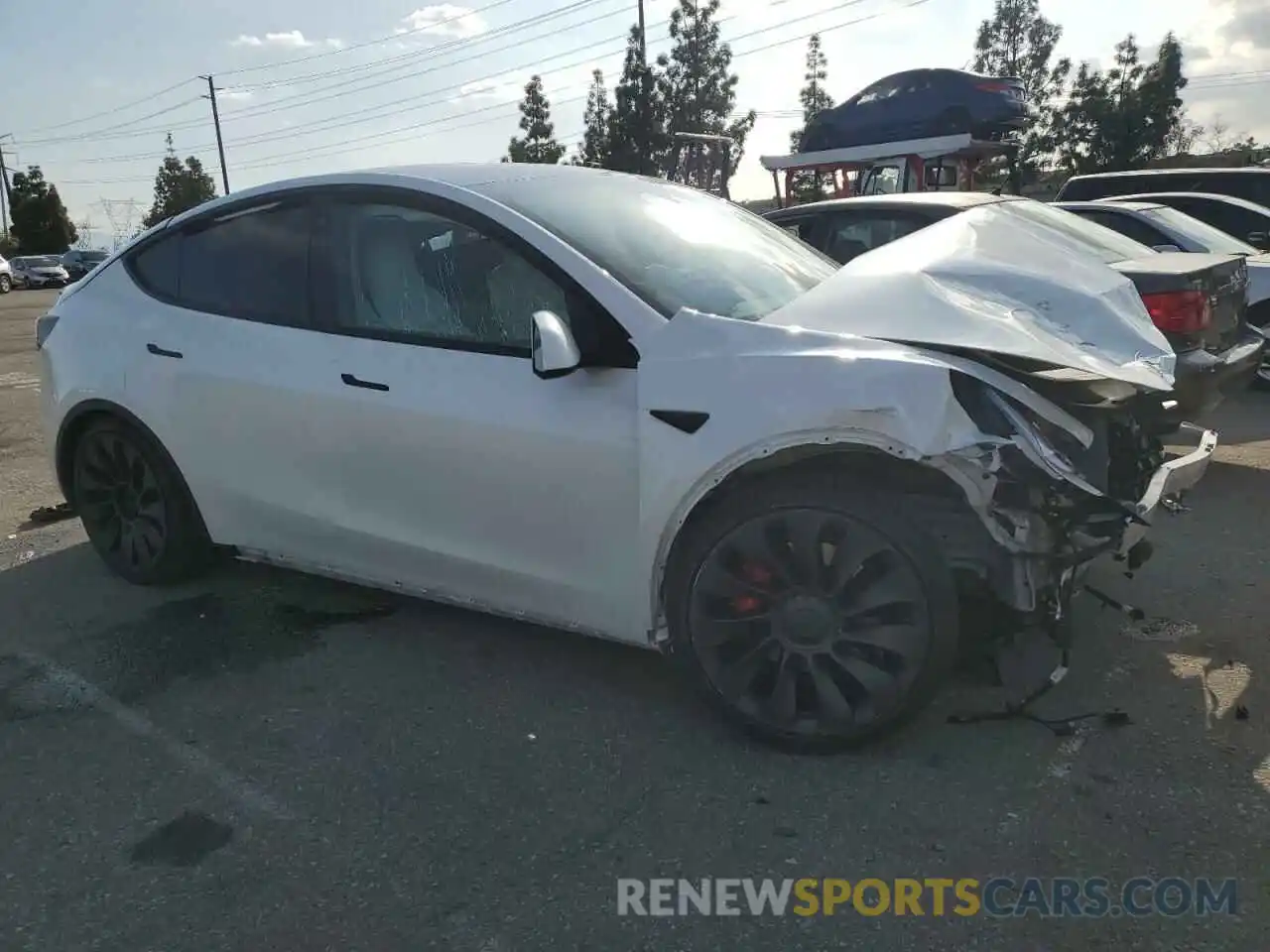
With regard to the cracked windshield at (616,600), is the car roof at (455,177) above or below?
above

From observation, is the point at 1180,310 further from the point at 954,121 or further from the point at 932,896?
the point at 954,121

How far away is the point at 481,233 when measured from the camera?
11.5 ft

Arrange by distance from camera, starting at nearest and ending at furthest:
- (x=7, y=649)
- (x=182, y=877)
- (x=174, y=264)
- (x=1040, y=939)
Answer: (x=1040, y=939) < (x=182, y=877) < (x=7, y=649) < (x=174, y=264)

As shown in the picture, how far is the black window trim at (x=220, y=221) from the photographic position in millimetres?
3902

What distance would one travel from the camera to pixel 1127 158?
3466cm

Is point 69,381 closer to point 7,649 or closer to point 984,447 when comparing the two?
point 7,649

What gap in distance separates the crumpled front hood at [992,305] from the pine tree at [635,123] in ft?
134

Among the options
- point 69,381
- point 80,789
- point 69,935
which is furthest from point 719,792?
point 69,381

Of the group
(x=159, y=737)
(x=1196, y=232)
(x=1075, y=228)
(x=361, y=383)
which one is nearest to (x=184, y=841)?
(x=159, y=737)

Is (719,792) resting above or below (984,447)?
below

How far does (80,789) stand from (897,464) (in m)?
2.49

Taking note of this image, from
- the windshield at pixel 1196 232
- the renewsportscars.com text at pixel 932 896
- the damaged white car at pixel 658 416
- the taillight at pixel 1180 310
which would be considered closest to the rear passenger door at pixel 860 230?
the taillight at pixel 1180 310

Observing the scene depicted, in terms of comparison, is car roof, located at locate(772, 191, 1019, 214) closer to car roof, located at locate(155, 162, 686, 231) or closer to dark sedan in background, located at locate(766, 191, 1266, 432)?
dark sedan in background, located at locate(766, 191, 1266, 432)

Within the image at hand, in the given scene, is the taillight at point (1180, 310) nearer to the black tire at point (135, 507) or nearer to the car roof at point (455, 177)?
the car roof at point (455, 177)
